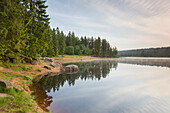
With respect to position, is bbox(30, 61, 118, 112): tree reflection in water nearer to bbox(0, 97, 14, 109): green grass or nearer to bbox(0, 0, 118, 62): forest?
bbox(0, 97, 14, 109): green grass

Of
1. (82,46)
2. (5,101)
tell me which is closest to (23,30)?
(5,101)

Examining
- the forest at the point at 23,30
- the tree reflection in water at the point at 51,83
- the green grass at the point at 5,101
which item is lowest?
the tree reflection in water at the point at 51,83

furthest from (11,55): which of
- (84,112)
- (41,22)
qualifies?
(84,112)

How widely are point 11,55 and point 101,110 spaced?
1779 cm

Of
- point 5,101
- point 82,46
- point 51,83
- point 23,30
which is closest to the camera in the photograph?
point 5,101

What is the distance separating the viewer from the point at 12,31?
13.6 metres

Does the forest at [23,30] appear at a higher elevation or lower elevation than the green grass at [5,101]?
higher

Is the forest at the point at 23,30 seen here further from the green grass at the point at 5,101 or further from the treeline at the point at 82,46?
the treeline at the point at 82,46

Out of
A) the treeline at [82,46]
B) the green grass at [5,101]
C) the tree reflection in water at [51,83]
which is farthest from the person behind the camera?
the treeline at [82,46]

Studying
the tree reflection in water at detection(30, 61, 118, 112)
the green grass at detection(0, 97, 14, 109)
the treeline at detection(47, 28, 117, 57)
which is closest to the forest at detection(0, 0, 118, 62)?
the tree reflection in water at detection(30, 61, 118, 112)

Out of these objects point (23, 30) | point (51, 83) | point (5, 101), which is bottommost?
point (51, 83)

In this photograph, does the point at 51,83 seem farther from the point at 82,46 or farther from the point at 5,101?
the point at 82,46

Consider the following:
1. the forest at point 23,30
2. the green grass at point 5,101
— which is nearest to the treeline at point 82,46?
the forest at point 23,30

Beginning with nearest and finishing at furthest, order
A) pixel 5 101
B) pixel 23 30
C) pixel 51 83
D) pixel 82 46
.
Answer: pixel 5 101 → pixel 51 83 → pixel 23 30 → pixel 82 46
